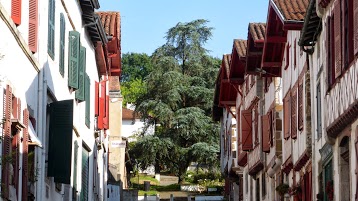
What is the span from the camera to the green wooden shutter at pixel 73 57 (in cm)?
3316

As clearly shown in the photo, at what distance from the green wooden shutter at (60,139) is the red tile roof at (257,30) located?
12999 millimetres

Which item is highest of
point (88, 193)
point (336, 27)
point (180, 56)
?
point (180, 56)

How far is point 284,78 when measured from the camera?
38.6m

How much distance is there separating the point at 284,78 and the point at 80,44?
7.42 m

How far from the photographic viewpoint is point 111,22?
4438 centimetres

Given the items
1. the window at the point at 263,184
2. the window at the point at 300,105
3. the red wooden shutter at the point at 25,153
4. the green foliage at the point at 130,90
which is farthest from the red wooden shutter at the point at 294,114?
the green foliage at the point at 130,90

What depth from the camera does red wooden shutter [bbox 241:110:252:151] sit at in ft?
159

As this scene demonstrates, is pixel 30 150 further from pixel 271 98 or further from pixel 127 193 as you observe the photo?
pixel 127 193

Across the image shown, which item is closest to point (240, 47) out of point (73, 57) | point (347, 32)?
point (73, 57)

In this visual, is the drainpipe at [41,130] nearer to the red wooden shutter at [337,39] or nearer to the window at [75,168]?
the window at [75,168]

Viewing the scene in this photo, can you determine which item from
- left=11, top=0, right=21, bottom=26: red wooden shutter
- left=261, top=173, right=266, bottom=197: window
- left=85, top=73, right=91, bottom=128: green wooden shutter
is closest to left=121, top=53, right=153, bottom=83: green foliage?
left=261, top=173, right=266, bottom=197: window

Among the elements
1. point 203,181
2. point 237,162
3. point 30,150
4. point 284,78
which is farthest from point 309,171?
point 203,181

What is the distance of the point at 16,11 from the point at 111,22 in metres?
21.1

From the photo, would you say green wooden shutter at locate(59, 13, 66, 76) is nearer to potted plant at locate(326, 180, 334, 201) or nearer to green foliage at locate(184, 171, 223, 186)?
potted plant at locate(326, 180, 334, 201)
